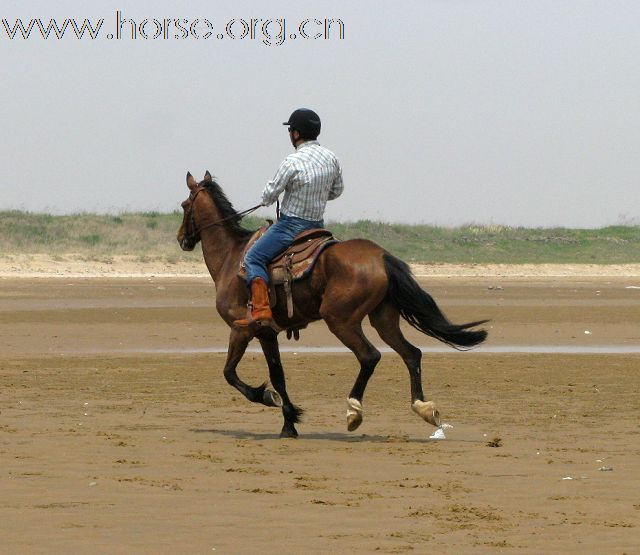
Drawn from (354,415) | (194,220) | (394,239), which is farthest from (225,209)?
(394,239)

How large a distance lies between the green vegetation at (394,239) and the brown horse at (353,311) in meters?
33.1

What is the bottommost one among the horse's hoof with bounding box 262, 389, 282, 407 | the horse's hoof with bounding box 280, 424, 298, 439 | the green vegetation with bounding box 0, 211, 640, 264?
the green vegetation with bounding box 0, 211, 640, 264

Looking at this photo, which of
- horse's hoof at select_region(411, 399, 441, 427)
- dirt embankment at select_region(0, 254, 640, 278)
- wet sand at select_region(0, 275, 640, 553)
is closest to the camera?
wet sand at select_region(0, 275, 640, 553)

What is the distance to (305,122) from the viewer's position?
1099 cm

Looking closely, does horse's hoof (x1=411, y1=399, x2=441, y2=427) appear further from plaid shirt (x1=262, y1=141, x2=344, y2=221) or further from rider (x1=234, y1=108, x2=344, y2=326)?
plaid shirt (x1=262, y1=141, x2=344, y2=221)

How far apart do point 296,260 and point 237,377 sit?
1.06 meters

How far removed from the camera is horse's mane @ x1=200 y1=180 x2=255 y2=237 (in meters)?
11.8

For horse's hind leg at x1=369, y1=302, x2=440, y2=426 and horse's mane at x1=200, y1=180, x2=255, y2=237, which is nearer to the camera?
horse's hind leg at x1=369, y1=302, x2=440, y2=426

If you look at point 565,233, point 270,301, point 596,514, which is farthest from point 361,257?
point 565,233

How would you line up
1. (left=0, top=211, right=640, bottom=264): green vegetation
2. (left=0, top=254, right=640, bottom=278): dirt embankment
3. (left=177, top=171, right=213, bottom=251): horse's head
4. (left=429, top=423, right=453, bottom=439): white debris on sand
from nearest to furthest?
(left=429, top=423, right=453, bottom=439): white debris on sand → (left=177, top=171, right=213, bottom=251): horse's head → (left=0, top=254, right=640, bottom=278): dirt embankment → (left=0, top=211, right=640, bottom=264): green vegetation

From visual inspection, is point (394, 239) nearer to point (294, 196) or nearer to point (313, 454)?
point (294, 196)

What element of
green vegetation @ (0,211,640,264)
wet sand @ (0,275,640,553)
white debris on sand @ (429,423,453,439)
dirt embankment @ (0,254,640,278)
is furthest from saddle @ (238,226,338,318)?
green vegetation @ (0,211,640,264)

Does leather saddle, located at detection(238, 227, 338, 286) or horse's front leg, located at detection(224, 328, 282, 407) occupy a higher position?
leather saddle, located at detection(238, 227, 338, 286)

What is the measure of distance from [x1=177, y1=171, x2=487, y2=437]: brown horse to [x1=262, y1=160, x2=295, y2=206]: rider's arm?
1.96 feet
